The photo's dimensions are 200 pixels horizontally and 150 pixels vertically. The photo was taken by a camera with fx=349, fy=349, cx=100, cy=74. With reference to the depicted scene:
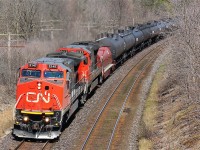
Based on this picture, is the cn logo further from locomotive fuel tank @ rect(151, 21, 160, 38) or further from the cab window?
locomotive fuel tank @ rect(151, 21, 160, 38)

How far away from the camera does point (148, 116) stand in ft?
77.2

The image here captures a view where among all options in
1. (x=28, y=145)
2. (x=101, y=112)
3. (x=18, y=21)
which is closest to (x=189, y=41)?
(x=101, y=112)

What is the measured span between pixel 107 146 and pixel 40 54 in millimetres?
18240

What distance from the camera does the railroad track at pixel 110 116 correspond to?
18.9 meters

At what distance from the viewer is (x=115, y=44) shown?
37.2 metres

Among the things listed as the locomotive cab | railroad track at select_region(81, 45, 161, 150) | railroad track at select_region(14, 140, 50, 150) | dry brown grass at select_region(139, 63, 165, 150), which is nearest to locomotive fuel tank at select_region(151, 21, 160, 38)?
railroad track at select_region(81, 45, 161, 150)

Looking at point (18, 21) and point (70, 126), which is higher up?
point (18, 21)

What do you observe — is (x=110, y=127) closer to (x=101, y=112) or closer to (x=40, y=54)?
(x=101, y=112)

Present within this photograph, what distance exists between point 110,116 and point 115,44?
15208 mm

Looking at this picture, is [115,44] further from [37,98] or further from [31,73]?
[37,98]

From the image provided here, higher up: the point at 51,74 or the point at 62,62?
the point at 62,62

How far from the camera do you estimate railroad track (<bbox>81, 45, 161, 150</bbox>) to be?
18875 millimetres

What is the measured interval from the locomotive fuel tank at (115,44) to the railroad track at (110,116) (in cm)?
262

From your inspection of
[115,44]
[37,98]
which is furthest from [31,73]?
[115,44]
